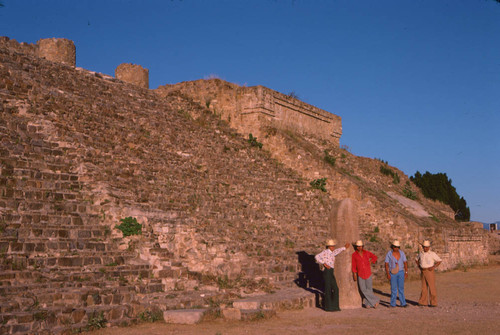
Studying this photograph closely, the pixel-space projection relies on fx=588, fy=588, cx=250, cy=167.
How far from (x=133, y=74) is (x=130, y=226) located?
12.1 m

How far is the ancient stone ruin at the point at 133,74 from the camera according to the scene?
23234 millimetres

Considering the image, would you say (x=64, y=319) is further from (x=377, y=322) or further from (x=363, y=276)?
(x=363, y=276)

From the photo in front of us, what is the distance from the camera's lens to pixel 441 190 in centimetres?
3341

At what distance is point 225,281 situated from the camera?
12414 millimetres

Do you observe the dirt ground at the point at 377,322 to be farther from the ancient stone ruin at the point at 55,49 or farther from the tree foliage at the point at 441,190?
the tree foliage at the point at 441,190

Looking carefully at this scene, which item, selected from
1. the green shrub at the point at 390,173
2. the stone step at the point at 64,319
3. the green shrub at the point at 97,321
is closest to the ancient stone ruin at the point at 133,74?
the green shrub at the point at 390,173

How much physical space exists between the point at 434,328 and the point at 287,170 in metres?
12.3

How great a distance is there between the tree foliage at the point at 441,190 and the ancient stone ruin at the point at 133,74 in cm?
1607

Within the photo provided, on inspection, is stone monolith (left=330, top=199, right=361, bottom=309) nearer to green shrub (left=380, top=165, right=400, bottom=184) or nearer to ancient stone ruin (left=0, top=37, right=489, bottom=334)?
ancient stone ruin (left=0, top=37, right=489, bottom=334)

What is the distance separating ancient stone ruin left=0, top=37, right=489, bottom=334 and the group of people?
24 cm

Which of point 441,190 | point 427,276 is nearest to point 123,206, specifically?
point 427,276

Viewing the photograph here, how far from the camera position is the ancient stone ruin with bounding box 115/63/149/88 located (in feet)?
76.2

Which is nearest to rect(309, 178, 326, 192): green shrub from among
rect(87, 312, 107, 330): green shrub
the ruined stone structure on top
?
the ruined stone structure on top

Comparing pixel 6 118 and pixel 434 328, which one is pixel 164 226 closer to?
pixel 6 118
